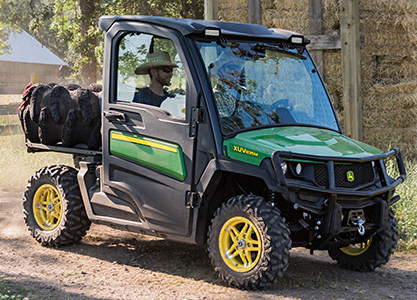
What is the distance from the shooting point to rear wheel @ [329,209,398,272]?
5422 mm

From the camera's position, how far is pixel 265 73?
5449 millimetres

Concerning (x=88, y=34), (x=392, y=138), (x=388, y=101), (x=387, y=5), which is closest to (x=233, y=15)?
(x=387, y=5)

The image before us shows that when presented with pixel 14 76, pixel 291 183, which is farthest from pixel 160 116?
pixel 14 76

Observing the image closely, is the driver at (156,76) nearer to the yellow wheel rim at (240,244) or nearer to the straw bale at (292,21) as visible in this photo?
the yellow wheel rim at (240,244)

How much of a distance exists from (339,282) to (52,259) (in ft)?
8.94

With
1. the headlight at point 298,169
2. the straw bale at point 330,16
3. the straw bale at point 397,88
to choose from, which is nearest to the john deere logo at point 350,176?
the headlight at point 298,169

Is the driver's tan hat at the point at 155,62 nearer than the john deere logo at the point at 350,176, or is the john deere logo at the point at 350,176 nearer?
the john deere logo at the point at 350,176

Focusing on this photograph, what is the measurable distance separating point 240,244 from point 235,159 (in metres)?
0.68

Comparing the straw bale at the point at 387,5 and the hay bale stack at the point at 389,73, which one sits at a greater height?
the straw bale at the point at 387,5

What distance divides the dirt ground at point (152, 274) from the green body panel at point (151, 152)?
95 cm

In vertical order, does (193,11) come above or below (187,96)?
above

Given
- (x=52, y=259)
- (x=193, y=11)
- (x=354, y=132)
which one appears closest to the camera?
(x=52, y=259)

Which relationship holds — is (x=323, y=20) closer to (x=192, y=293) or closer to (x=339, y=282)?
(x=339, y=282)

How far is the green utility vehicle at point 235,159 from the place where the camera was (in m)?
4.71
